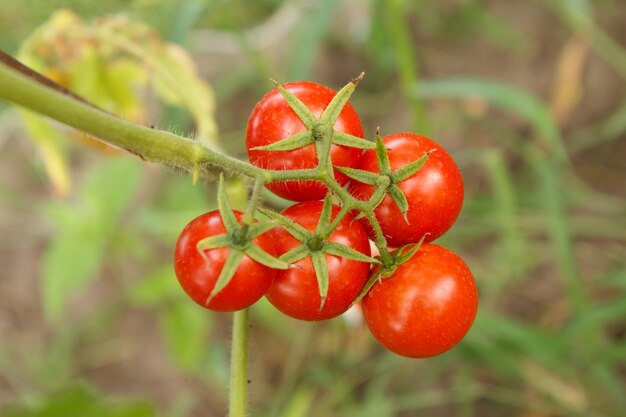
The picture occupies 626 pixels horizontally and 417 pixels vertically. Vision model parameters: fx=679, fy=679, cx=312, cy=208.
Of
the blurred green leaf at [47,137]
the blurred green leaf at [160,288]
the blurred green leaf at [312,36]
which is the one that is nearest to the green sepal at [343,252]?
the blurred green leaf at [47,137]

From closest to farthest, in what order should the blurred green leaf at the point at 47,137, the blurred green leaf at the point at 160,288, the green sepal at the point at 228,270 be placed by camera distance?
the green sepal at the point at 228,270 < the blurred green leaf at the point at 47,137 < the blurred green leaf at the point at 160,288

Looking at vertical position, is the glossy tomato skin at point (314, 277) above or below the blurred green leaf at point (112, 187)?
below

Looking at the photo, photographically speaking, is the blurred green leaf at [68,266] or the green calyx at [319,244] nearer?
the green calyx at [319,244]

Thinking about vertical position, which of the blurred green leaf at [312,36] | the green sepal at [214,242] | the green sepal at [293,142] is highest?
the blurred green leaf at [312,36]

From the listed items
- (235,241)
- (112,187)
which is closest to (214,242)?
(235,241)

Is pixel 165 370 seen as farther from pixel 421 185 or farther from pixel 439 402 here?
pixel 421 185

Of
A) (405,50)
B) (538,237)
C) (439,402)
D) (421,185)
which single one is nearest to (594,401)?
(439,402)

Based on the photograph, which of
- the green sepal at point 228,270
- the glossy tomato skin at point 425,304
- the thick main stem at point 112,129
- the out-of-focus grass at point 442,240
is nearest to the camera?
the thick main stem at point 112,129

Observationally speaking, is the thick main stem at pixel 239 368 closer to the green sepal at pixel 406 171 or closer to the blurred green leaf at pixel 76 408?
the blurred green leaf at pixel 76 408
